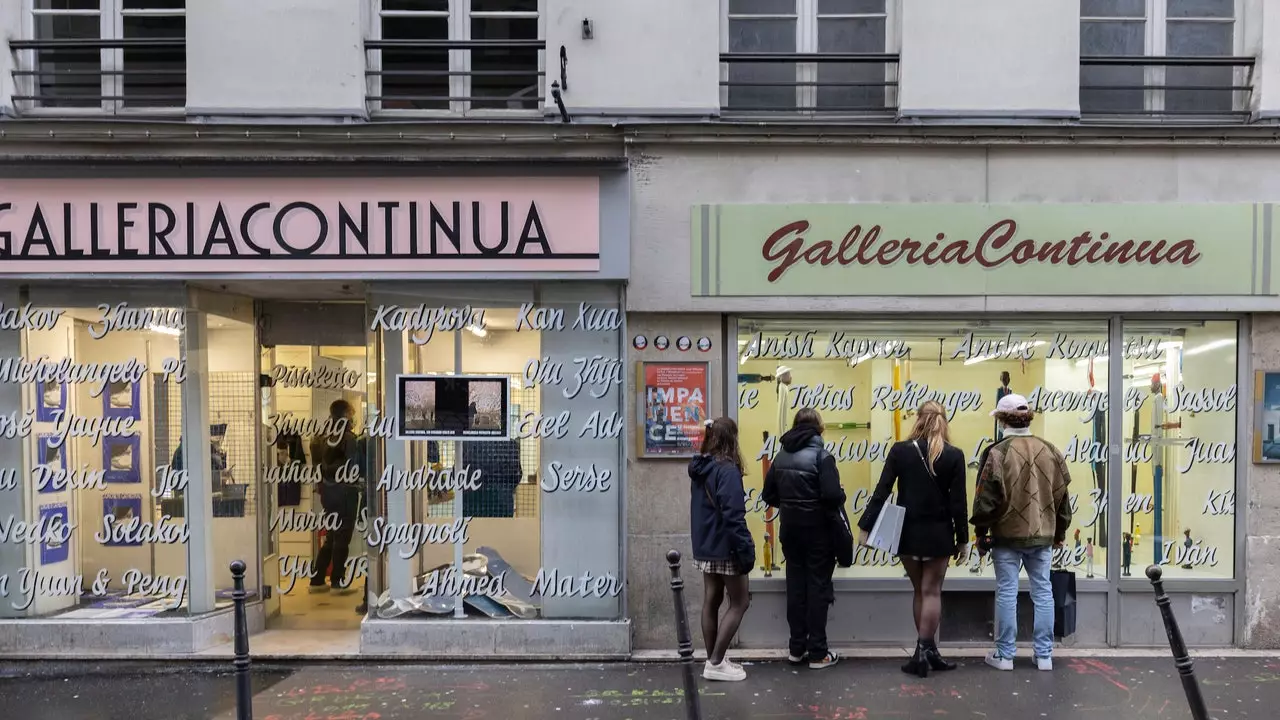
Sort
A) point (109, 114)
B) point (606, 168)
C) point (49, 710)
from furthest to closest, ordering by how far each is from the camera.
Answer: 1. point (109, 114)
2. point (606, 168)
3. point (49, 710)

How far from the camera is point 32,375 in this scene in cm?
782

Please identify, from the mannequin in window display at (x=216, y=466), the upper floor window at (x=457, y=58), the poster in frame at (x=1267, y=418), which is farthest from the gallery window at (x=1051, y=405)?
the mannequin in window display at (x=216, y=466)

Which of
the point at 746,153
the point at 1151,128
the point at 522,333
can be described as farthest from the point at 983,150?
the point at 522,333

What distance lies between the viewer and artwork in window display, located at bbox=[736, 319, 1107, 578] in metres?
7.86

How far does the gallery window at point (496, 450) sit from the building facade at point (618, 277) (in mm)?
29

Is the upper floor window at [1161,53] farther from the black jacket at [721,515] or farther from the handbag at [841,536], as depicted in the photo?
the black jacket at [721,515]

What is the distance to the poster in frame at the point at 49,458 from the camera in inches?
308

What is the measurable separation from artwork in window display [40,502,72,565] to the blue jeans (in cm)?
747

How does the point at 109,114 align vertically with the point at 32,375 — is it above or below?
above

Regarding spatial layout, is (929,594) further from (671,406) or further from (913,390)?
(671,406)

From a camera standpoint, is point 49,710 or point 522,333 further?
point 522,333

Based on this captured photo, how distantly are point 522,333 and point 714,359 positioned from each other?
159cm

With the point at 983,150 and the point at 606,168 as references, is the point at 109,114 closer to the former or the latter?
the point at 606,168

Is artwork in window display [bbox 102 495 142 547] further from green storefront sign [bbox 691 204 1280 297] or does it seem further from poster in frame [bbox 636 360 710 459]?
green storefront sign [bbox 691 204 1280 297]
